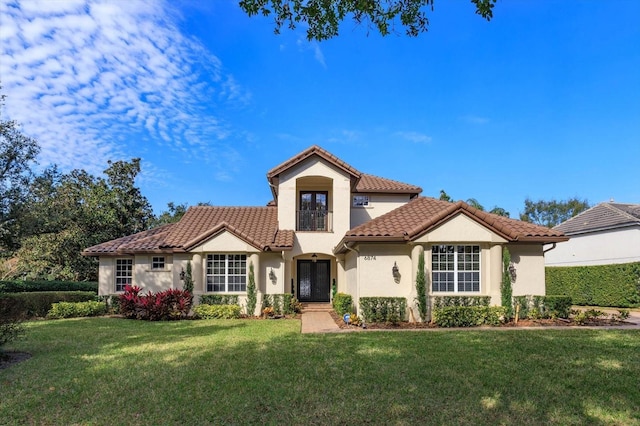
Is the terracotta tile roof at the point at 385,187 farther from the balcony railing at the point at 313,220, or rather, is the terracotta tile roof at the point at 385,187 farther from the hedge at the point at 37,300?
the hedge at the point at 37,300

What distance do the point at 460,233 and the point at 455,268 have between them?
1441 mm

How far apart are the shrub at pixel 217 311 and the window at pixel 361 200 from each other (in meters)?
10.3

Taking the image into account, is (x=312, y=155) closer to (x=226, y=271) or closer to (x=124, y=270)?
(x=226, y=271)

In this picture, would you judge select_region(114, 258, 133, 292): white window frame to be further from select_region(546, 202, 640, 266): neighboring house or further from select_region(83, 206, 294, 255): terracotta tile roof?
select_region(546, 202, 640, 266): neighboring house

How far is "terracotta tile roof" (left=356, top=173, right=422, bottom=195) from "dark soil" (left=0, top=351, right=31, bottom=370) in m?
18.2

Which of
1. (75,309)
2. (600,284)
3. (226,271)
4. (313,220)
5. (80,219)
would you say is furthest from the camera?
(80,219)

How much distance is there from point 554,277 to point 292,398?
27094mm

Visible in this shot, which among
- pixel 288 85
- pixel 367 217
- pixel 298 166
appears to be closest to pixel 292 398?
pixel 288 85

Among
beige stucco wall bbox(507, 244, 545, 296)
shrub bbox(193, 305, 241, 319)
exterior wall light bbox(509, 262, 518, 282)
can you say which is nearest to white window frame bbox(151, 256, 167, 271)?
shrub bbox(193, 305, 241, 319)

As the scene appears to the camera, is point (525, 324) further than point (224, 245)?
No

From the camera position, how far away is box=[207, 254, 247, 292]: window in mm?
20438

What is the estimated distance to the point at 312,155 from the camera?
22.3 metres

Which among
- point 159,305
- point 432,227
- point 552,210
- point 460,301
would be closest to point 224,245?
point 159,305

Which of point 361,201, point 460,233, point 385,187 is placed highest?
point 385,187
